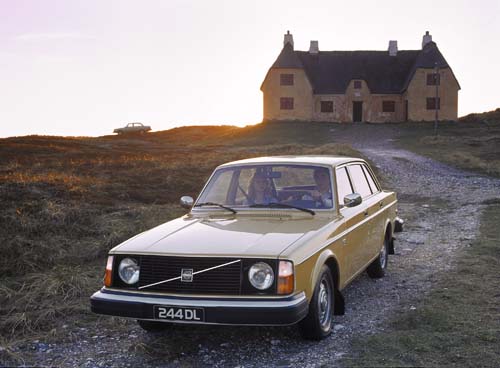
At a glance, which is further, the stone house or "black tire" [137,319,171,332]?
the stone house

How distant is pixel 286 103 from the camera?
174ft

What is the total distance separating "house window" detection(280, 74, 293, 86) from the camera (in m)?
52.9

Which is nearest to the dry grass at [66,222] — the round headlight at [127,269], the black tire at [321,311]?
the round headlight at [127,269]

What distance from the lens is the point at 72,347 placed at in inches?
226

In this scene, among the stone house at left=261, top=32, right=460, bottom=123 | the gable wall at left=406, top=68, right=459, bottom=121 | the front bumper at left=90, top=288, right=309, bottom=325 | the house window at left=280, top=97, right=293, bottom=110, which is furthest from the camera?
the house window at left=280, top=97, right=293, bottom=110

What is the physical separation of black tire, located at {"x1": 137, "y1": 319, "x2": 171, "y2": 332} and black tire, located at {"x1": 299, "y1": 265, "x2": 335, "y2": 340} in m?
1.47

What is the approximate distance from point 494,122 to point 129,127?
33756 millimetres

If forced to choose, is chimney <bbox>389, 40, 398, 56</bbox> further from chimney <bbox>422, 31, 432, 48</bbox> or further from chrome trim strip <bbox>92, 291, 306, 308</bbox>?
chrome trim strip <bbox>92, 291, 306, 308</bbox>

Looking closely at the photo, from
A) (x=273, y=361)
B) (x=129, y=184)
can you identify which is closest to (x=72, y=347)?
(x=273, y=361)

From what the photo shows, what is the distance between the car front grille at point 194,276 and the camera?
5043 millimetres

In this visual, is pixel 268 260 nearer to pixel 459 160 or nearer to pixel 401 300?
pixel 401 300

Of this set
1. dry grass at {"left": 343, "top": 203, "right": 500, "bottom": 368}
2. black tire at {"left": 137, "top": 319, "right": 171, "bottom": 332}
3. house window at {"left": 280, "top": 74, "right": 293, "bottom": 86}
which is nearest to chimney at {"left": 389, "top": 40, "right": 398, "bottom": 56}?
house window at {"left": 280, "top": 74, "right": 293, "bottom": 86}

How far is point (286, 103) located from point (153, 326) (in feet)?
158

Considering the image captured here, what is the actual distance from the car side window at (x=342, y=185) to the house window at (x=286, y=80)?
46.5 metres
